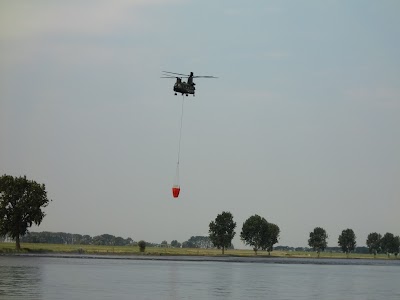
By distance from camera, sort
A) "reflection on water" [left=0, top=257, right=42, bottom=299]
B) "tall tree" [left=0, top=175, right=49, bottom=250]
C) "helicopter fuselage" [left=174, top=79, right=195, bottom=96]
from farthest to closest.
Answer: "tall tree" [left=0, top=175, right=49, bottom=250], "helicopter fuselage" [left=174, top=79, right=195, bottom=96], "reflection on water" [left=0, top=257, right=42, bottom=299]

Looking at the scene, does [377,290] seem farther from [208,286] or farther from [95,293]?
[95,293]

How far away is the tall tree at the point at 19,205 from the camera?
6053 inches

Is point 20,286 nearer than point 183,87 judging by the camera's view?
Yes

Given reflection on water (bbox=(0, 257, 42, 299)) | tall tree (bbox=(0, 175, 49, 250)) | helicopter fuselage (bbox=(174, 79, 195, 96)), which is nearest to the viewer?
reflection on water (bbox=(0, 257, 42, 299))

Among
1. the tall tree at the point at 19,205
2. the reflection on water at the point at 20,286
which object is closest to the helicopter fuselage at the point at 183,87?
the reflection on water at the point at 20,286

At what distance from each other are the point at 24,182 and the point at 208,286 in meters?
92.3

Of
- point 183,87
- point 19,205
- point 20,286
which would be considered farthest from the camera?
point 19,205

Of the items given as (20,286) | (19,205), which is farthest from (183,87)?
(19,205)

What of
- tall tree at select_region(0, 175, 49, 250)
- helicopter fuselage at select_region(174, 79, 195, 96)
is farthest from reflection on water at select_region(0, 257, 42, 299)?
tall tree at select_region(0, 175, 49, 250)

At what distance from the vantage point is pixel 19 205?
6048 inches

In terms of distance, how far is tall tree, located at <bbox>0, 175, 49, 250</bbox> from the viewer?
15375 cm

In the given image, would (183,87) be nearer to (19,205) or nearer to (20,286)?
(20,286)

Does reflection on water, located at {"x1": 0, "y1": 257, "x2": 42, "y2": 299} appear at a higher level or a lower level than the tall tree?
lower

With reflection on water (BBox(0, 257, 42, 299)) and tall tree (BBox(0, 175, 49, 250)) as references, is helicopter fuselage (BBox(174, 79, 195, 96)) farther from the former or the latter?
tall tree (BBox(0, 175, 49, 250))
